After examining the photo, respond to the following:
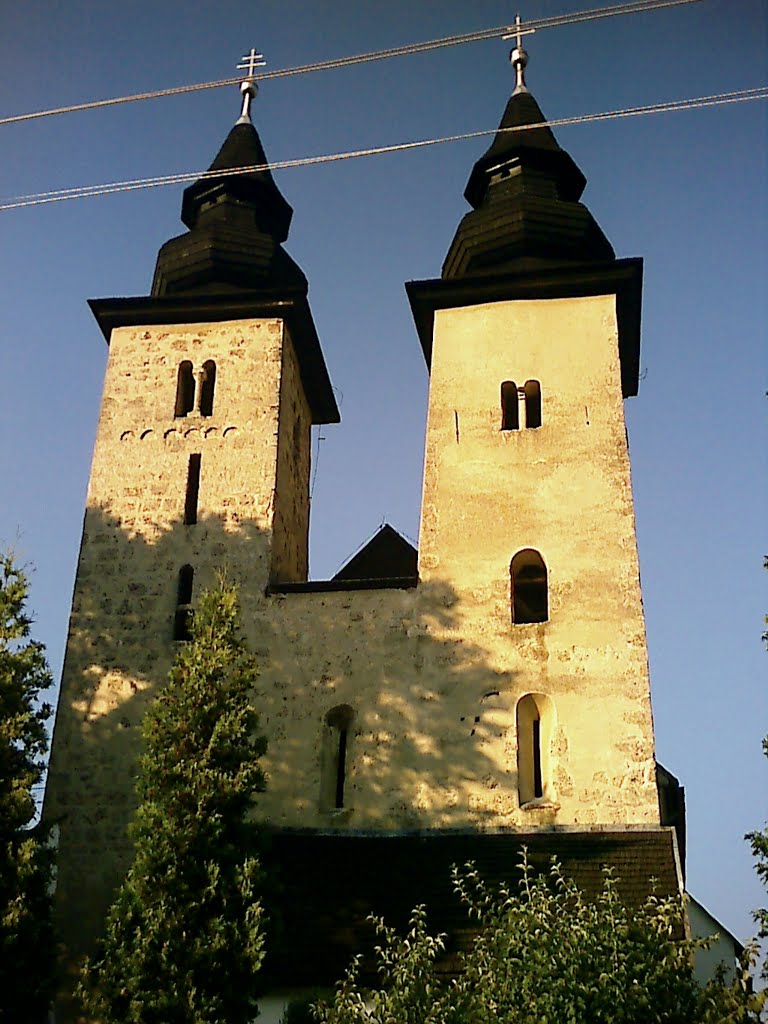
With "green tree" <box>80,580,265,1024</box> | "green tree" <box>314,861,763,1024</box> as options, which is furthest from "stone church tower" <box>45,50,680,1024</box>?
"green tree" <box>314,861,763,1024</box>

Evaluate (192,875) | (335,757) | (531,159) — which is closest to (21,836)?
(192,875)

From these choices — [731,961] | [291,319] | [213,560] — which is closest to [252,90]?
[291,319]

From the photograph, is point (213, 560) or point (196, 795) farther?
point (213, 560)

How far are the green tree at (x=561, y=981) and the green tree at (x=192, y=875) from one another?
4.82 feet

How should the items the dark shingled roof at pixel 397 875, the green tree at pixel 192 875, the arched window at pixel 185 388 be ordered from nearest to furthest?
the green tree at pixel 192 875 → the dark shingled roof at pixel 397 875 → the arched window at pixel 185 388

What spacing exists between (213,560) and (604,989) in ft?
36.2

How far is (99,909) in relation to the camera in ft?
60.8

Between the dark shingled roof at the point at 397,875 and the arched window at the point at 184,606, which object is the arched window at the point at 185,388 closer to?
the arched window at the point at 184,606

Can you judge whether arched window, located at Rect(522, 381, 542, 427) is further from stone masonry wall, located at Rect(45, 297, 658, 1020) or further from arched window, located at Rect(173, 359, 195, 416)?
arched window, located at Rect(173, 359, 195, 416)

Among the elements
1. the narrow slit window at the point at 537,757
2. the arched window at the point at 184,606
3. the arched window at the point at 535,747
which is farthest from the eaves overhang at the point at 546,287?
the narrow slit window at the point at 537,757

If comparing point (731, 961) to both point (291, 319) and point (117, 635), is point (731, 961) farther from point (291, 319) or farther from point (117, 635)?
point (291, 319)

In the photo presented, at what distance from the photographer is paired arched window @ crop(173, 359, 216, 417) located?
23203 mm

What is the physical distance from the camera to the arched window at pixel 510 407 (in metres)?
22.2

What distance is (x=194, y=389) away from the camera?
23.5 meters
